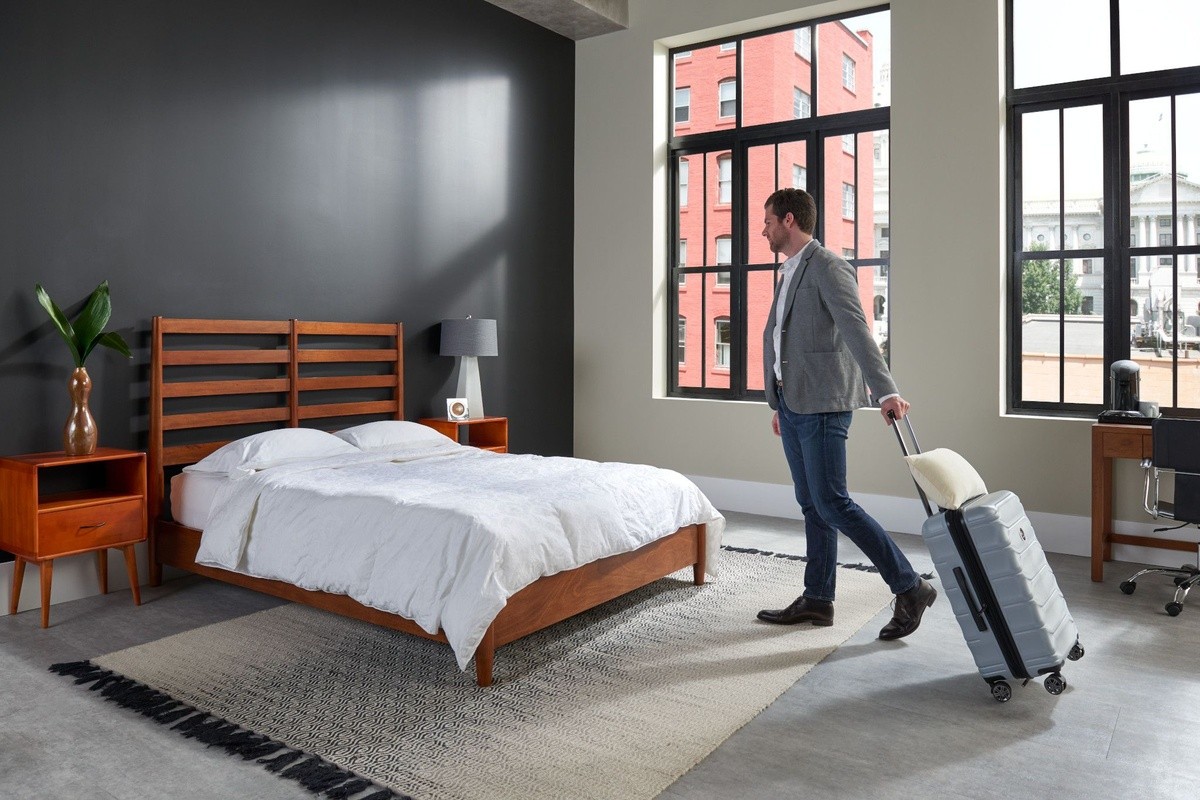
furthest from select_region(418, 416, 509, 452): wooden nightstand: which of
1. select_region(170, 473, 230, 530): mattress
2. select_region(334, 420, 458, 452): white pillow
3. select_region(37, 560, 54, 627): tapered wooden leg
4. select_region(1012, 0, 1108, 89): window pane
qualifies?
select_region(1012, 0, 1108, 89): window pane

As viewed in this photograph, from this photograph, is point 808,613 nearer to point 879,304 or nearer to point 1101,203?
point 879,304

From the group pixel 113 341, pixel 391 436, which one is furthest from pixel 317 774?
pixel 391 436

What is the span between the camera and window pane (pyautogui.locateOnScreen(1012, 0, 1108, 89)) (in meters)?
4.76

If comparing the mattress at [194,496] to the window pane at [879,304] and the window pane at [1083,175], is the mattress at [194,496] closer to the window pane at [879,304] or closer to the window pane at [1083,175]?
the window pane at [879,304]

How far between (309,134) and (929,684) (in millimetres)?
3833

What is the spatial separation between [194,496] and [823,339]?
2.64 metres

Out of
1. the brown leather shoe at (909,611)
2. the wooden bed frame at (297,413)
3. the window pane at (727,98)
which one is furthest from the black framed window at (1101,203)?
the wooden bed frame at (297,413)

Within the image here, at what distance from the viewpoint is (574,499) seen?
10.8 feet

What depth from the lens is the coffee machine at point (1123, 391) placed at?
422 centimetres

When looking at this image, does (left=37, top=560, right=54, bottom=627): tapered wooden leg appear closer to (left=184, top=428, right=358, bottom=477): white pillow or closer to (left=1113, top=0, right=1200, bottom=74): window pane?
(left=184, top=428, right=358, bottom=477): white pillow

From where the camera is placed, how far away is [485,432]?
18.3 feet

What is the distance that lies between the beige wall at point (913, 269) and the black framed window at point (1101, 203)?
0.18 m

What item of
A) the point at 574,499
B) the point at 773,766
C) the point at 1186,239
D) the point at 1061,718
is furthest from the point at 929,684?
the point at 1186,239

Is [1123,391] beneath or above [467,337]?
beneath
